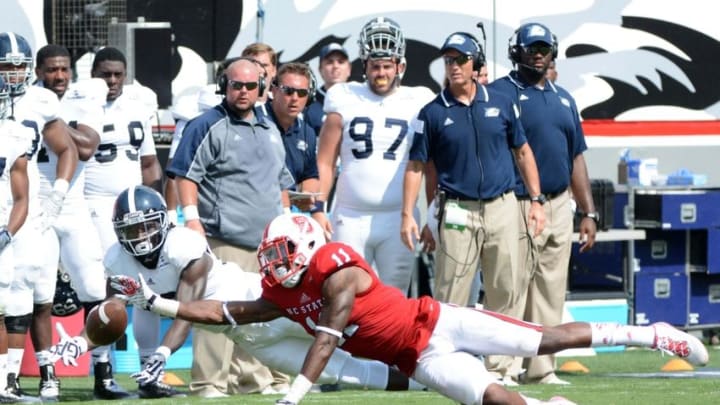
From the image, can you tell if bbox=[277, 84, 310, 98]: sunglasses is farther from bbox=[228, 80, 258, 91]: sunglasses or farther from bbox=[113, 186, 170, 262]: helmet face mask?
bbox=[113, 186, 170, 262]: helmet face mask

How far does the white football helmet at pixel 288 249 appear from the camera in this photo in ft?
20.5

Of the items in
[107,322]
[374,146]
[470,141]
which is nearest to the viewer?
[107,322]

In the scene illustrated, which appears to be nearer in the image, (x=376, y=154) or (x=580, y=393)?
(x=580, y=393)

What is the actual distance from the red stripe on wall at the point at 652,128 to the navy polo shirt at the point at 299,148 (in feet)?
14.5

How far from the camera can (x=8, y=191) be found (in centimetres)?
779

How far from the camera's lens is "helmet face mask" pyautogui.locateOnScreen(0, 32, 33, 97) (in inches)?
316

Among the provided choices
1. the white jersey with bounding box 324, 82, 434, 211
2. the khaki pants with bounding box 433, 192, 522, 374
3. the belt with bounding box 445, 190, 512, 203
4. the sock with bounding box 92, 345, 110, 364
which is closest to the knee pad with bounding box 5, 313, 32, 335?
the sock with bounding box 92, 345, 110, 364

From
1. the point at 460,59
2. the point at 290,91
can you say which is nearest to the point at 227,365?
the point at 290,91

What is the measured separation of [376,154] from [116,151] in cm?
168

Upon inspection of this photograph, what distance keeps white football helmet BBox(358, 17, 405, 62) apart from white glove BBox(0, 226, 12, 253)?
213 cm

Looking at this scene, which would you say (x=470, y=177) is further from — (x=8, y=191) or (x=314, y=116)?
(x=8, y=191)

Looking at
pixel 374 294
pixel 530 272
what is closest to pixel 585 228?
pixel 530 272

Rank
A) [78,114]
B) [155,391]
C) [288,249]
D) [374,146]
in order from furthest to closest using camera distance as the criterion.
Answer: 1. [78,114]
2. [374,146]
3. [155,391]
4. [288,249]

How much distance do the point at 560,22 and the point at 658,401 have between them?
586 cm
